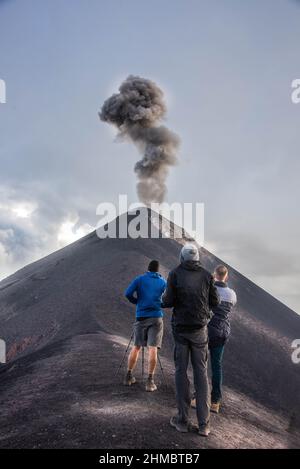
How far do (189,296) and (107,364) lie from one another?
4.97m

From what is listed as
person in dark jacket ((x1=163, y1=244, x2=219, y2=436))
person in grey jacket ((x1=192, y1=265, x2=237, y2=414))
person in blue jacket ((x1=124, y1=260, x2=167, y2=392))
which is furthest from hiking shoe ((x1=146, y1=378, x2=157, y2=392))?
person in dark jacket ((x1=163, y1=244, x2=219, y2=436))

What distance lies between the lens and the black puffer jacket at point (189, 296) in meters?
6.08

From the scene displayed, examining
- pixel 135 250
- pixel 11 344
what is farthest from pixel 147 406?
pixel 135 250

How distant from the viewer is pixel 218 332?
720cm

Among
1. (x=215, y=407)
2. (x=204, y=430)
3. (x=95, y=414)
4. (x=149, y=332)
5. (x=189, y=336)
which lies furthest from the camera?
(x=149, y=332)

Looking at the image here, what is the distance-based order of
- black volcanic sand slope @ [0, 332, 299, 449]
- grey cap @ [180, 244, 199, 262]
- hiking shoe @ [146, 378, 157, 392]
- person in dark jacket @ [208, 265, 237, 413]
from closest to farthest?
black volcanic sand slope @ [0, 332, 299, 449]
grey cap @ [180, 244, 199, 262]
person in dark jacket @ [208, 265, 237, 413]
hiking shoe @ [146, 378, 157, 392]

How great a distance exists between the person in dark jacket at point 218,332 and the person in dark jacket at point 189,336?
3.62 ft

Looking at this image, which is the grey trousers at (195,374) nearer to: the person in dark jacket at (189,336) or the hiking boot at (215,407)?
the person in dark jacket at (189,336)

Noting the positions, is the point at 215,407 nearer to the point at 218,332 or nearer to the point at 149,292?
the point at 218,332

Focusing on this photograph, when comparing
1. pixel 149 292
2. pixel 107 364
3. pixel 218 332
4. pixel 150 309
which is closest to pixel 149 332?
pixel 150 309

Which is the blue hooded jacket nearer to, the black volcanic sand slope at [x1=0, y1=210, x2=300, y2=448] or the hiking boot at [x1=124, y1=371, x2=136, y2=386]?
the hiking boot at [x1=124, y1=371, x2=136, y2=386]

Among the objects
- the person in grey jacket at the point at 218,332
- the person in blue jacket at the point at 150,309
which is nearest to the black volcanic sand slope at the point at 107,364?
the person in grey jacket at the point at 218,332

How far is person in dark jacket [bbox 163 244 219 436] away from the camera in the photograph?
19.8ft

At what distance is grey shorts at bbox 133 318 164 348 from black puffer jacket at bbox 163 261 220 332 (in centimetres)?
164
